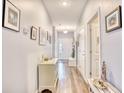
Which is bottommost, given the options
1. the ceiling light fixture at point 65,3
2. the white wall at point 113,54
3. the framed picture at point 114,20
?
the white wall at point 113,54

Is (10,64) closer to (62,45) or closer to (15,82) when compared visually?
(15,82)

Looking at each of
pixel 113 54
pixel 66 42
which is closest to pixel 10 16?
pixel 113 54

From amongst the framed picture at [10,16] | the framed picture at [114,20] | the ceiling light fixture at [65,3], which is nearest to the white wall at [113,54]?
the framed picture at [114,20]

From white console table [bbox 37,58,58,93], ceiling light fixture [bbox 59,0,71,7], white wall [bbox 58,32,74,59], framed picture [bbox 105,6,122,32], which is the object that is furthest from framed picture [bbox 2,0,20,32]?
white wall [bbox 58,32,74,59]

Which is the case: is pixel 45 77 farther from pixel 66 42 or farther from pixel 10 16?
pixel 66 42

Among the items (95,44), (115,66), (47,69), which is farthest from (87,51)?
(115,66)

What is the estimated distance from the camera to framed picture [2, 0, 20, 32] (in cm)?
160

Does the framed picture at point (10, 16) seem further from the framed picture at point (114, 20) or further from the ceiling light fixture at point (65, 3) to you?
the ceiling light fixture at point (65, 3)

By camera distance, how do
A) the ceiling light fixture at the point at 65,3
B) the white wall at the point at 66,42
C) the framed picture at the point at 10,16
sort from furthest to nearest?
the white wall at the point at 66,42, the ceiling light fixture at the point at 65,3, the framed picture at the point at 10,16

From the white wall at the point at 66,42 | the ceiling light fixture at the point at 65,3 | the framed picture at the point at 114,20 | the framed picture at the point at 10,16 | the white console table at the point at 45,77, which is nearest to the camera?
the framed picture at the point at 10,16

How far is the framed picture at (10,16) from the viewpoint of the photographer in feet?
5.26

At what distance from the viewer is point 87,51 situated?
4547 mm

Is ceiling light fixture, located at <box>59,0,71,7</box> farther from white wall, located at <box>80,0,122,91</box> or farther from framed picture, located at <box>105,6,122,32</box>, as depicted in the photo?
framed picture, located at <box>105,6,122,32</box>

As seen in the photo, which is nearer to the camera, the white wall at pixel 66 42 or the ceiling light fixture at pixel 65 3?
the ceiling light fixture at pixel 65 3
